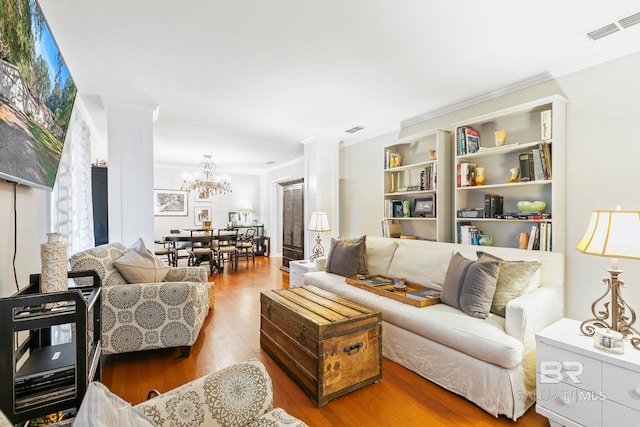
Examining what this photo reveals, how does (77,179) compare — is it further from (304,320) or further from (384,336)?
(384,336)

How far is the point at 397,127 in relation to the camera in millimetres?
4348

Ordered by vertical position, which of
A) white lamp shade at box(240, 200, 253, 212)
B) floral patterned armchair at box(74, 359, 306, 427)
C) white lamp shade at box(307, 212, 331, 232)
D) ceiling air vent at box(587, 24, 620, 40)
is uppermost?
ceiling air vent at box(587, 24, 620, 40)

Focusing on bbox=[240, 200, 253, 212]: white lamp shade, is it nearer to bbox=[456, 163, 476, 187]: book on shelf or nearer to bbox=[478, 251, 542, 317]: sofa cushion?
bbox=[456, 163, 476, 187]: book on shelf

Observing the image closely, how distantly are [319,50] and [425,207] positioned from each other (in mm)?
2249

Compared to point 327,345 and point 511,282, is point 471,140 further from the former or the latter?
point 327,345

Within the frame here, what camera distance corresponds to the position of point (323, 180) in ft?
16.7

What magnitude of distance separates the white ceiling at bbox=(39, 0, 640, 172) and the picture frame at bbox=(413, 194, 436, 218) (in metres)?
1.11

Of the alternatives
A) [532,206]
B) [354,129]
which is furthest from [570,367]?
[354,129]

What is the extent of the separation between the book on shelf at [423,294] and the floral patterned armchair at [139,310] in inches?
72.9

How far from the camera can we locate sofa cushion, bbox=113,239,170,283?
103 inches

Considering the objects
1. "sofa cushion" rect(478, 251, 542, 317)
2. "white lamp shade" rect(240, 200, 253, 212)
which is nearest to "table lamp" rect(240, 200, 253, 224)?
"white lamp shade" rect(240, 200, 253, 212)

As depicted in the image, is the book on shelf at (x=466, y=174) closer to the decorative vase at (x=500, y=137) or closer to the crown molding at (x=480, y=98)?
the decorative vase at (x=500, y=137)

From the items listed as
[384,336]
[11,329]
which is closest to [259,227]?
[384,336]

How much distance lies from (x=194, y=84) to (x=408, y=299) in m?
2.86
